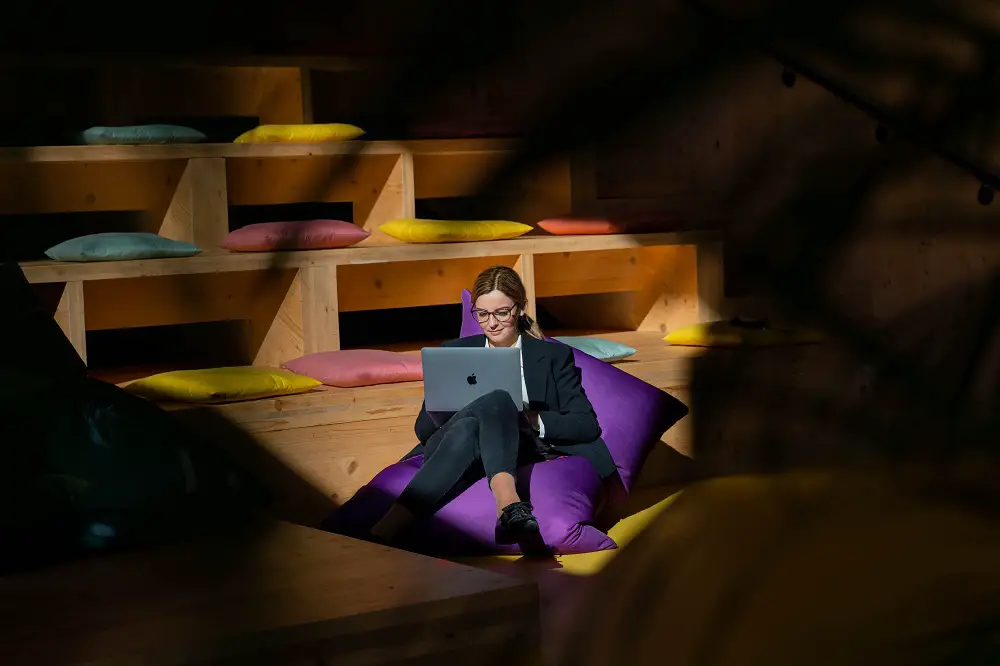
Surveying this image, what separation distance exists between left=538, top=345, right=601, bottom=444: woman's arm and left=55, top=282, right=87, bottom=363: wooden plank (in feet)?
3.31

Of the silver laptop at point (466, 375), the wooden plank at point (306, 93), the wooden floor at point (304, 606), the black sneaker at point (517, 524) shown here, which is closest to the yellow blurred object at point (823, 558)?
the wooden floor at point (304, 606)

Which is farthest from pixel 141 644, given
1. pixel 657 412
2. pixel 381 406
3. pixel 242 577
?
pixel 657 412

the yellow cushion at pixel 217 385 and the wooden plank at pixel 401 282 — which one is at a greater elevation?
the wooden plank at pixel 401 282

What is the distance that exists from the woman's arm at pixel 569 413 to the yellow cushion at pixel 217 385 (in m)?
0.54

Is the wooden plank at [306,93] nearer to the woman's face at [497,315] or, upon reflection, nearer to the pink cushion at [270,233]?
the pink cushion at [270,233]

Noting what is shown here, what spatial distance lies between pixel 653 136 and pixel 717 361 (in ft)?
0.15

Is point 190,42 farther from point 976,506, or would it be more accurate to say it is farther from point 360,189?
point 360,189

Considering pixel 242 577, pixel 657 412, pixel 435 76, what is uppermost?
pixel 435 76

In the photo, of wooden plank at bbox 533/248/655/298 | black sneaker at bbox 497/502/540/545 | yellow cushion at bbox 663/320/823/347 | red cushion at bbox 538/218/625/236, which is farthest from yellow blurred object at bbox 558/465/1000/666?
wooden plank at bbox 533/248/655/298

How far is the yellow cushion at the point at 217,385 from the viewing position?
Answer: 8.89 ft

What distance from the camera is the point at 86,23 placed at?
0.78 feet

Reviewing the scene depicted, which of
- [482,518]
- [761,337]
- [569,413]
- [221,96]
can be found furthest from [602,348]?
[761,337]

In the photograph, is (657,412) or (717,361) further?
(657,412)

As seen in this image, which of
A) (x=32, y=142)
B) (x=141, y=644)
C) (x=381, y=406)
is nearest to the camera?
(x=141, y=644)
